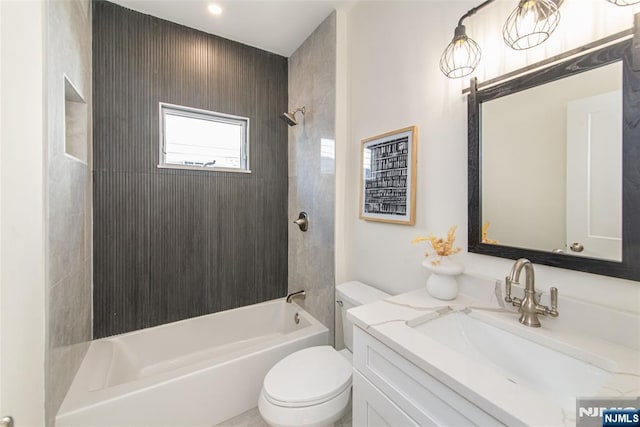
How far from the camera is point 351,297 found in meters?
1.55

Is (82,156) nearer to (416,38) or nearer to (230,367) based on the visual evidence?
(230,367)

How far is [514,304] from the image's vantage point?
0.92m

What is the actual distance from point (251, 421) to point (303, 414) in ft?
2.21

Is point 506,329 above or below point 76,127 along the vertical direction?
below

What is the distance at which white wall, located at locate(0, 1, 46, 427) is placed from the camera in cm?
58

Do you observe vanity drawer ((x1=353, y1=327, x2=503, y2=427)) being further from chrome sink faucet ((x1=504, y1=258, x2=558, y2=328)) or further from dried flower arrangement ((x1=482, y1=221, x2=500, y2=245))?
dried flower arrangement ((x1=482, y1=221, x2=500, y2=245))

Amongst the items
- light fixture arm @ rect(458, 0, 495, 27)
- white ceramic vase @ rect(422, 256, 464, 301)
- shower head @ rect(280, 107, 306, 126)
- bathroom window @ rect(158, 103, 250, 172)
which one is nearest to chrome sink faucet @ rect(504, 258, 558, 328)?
white ceramic vase @ rect(422, 256, 464, 301)

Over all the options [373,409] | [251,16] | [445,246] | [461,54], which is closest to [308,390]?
[373,409]

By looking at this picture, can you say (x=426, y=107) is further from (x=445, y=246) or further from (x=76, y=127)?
(x=76, y=127)

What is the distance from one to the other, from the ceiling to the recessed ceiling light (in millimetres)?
25

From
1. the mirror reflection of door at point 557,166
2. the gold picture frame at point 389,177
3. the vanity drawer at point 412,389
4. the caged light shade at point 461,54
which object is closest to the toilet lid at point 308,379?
the vanity drawer at point 412,389

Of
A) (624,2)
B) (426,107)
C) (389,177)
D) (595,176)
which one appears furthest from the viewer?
(389,177)

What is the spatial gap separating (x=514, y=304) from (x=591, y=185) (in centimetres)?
47

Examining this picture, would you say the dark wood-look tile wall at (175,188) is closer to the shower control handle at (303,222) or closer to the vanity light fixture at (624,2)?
the shower control handle at (303,222)
